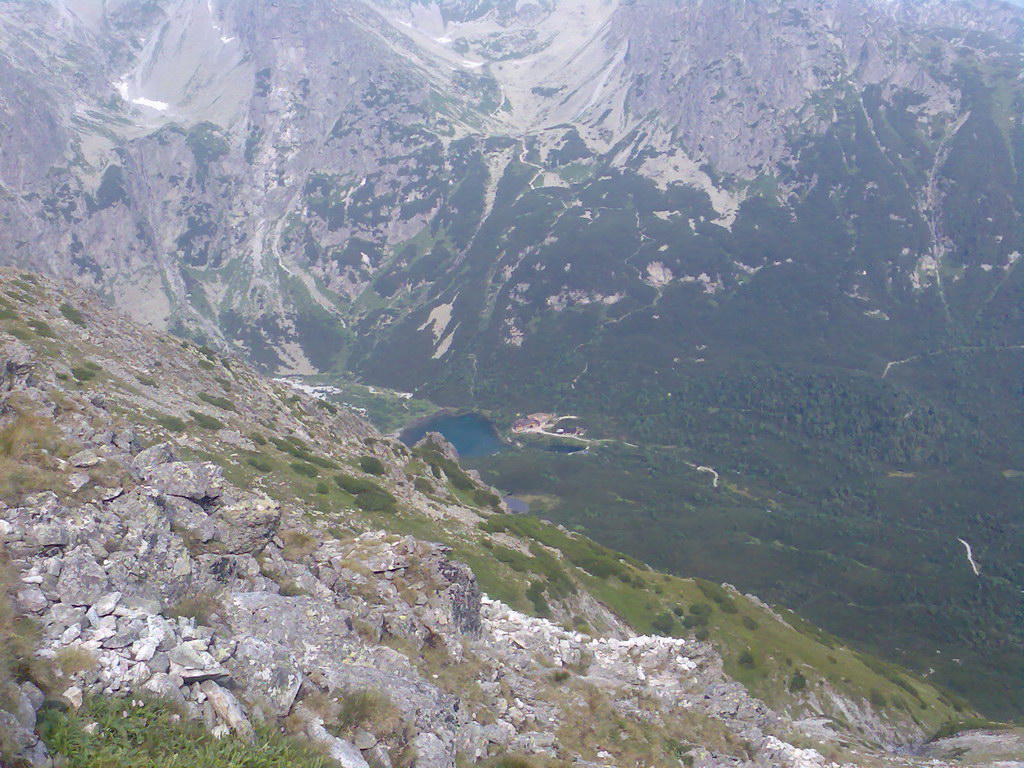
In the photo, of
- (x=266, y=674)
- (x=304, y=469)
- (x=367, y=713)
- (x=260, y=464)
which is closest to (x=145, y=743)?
(x=266, y=674)

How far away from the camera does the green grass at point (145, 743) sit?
12.0 meters

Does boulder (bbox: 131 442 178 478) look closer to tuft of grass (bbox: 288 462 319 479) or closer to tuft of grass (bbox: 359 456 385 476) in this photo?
tuft of grass (bbox: 288 462 319 479)

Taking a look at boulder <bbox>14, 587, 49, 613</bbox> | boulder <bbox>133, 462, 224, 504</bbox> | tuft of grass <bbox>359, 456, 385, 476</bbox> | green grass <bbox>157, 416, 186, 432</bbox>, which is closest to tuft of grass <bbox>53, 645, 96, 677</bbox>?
boulder <bbox>14, 587, 49, 613</bbox>

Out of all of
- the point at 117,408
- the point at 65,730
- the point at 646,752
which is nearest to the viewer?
the point at 65,730

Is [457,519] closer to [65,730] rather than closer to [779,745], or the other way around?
[779,745]

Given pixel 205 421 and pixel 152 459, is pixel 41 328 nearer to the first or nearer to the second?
pixel 205 421

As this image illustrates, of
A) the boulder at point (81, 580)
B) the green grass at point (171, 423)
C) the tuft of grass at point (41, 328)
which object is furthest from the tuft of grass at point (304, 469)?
the boulder at point (81, 580)

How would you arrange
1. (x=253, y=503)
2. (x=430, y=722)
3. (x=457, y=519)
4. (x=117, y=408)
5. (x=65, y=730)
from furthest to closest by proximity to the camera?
(x=457, y=519) < (x=117, y=408) < (x=253, y=503) < (x=430, y=722) < (x=65, y=730)

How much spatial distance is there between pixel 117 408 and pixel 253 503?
34.4m

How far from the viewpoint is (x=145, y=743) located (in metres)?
12.9

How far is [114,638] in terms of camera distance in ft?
48.5

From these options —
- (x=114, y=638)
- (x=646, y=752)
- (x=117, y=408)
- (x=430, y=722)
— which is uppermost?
(x=114, y=638)

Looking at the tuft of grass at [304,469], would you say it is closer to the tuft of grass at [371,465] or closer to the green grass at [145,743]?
the tuft of grass at [371,465]

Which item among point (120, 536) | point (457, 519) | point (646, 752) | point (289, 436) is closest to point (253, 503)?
point (120, 536)
